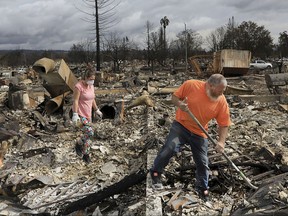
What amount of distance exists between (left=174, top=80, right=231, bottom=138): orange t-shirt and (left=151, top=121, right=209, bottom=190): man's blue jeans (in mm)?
88

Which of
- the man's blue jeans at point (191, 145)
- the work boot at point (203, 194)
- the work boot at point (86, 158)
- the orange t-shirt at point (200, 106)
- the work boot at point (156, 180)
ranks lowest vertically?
the work boot at point (86, 158)

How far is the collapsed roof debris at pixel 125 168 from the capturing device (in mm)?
4227

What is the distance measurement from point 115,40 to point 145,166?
3202cm

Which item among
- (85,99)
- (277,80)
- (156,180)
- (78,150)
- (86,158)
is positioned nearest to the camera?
(156,180)

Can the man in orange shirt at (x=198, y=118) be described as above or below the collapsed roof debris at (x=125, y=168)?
above

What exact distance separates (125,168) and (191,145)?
198 cm

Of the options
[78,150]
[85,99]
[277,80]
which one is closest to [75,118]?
[85,99]

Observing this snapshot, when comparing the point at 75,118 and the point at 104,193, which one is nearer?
the point at 104,193

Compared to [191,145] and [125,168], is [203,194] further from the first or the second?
[125,168]

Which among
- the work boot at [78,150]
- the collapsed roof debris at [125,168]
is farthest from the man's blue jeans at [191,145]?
the work boot at [78,150]

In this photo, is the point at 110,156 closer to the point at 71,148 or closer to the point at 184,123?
the point at 71,148

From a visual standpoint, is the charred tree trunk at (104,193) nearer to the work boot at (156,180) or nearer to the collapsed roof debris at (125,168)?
the collapsed roof debris at (125,168)

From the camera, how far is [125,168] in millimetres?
6094

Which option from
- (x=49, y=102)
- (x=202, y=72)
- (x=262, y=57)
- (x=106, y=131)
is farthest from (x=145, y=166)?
(x=262, y=57)
